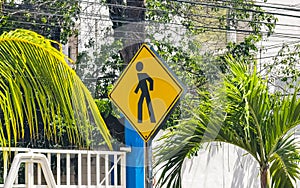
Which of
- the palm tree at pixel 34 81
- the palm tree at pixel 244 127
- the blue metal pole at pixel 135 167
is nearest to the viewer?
the palm tree at pixel 34 81

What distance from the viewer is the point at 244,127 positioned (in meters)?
10.3

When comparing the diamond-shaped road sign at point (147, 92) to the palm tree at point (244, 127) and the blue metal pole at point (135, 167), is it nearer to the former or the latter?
the palm tree at point (244, 127)

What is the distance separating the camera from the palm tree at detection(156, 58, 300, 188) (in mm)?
10281

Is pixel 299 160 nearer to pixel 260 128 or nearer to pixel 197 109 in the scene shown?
pixel 260 128

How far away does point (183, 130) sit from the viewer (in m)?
10.5

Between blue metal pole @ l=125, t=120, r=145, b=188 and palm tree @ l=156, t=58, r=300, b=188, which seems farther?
blue metal pole @ l=125, t=120, r=145, b=188

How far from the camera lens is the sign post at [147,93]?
23.6 ft

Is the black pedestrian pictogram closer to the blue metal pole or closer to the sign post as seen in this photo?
the sign post

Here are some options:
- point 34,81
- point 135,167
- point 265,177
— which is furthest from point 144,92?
point 135,167

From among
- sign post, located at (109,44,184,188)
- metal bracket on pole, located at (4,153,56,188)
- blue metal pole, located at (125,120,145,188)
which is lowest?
blue metal pole, located at (125,120,145,188)

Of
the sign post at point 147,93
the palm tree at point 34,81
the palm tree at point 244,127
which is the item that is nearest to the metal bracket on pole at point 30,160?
the sign post at point 147,93

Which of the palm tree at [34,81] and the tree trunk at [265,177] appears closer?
the palm tree at [34,81]

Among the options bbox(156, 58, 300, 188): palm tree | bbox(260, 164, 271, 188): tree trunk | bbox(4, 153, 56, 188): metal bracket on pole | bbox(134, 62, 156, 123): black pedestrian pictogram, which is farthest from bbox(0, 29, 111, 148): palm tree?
bbox(260, 164, 271, 188): tree trunk

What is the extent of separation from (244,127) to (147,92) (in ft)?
11.5
